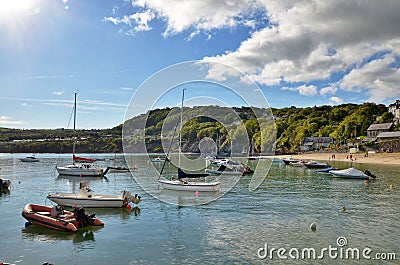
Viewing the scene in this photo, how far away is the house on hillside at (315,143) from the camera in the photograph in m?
130

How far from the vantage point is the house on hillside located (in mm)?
129750

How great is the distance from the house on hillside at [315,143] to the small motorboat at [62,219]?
12047cm

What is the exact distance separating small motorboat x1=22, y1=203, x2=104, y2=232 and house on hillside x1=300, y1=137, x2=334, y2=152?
395 feet

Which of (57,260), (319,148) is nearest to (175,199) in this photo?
(57,260)

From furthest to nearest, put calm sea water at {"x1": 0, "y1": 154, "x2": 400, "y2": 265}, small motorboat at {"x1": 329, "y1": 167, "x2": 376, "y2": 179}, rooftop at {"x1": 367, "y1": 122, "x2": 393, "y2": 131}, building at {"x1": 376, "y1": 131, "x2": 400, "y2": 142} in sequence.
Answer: rooftop at {"x1": 367, "y1": 122, "x2": 393, "y2": 131} < building at {"x1": 376, "y1": 131, "x2": 400, "y2": 142} < small motorboat at {"x1": 329, "y1": 167, "x2": 376, "y2": 179} < calm sea water at {"x1": 0, "y1": 154, "x2": 400, "y2": 265}

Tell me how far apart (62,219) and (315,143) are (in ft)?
414

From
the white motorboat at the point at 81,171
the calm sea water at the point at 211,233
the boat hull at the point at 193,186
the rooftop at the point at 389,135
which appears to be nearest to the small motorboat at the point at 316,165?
the calm sea water at the point at 211,233

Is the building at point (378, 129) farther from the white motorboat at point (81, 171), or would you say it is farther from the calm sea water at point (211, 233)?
the white motorboat at point (81, 171)

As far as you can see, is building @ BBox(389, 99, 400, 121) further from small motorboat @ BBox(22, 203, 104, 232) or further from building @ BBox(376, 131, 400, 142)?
small motorboat @ BBox(22, 203, 104, 232)

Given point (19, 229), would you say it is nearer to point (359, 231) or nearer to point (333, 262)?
point (333, 262)

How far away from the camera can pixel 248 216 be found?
22438 mm

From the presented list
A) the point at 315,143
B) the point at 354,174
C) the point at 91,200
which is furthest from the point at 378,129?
the point at 91,200

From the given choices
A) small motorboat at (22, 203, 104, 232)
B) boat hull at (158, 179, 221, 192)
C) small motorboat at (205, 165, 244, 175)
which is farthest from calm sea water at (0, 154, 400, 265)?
small motorboat at (205, 165, 244, 175)

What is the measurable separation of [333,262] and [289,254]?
188cm
